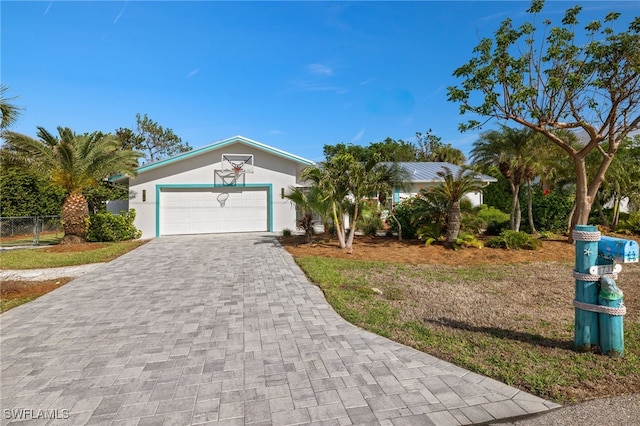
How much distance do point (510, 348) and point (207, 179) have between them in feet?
49.1

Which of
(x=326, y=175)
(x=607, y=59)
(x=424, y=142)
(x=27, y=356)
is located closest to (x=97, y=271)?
(x=27, y=356)

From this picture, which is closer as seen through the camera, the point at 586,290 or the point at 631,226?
the point at 586,290

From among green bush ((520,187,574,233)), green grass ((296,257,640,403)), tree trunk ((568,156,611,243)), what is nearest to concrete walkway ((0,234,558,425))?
green grass ((296,257,640,403))

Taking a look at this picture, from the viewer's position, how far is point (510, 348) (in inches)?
152

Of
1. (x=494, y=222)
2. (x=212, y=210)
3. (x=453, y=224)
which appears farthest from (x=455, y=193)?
(x=212, y=210)

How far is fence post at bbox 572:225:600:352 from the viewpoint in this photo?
3607 mm

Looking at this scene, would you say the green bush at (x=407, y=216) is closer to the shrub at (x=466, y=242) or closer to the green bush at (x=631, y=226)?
the shrub at (x=466, y=242)

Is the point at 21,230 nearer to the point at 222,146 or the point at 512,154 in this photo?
the point at 222,146

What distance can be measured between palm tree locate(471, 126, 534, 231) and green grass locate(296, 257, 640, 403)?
10157mm

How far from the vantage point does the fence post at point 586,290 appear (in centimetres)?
361

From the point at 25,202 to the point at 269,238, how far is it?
1517cm

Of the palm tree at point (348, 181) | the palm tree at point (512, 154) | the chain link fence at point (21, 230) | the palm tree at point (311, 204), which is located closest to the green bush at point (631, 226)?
the palm tree at point (512, 154)

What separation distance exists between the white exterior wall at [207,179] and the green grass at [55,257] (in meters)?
3.05

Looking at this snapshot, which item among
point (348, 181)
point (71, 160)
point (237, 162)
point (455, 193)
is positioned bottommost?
point (455, 193)
